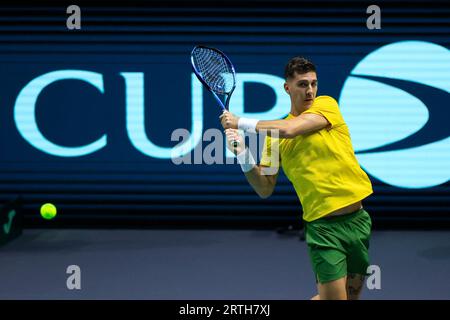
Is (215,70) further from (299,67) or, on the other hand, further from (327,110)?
(327,110)

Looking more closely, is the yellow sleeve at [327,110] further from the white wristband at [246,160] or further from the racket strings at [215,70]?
the racket strings at [215,70]

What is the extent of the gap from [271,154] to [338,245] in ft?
2.37

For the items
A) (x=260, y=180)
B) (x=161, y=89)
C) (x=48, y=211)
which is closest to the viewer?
(x=260, y=180)

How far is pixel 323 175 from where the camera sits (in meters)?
4.34

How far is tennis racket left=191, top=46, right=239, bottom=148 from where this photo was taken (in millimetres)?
4777

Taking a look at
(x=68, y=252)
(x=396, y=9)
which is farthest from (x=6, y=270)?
(x=396, y=9)

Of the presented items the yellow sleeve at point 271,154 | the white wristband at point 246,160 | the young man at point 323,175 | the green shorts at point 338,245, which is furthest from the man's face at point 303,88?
the green shorts at point 338,245

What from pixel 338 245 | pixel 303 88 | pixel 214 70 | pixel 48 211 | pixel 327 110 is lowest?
pixel 338 245

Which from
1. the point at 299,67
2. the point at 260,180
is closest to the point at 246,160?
the point at 260,180

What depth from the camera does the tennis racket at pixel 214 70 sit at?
4.78m

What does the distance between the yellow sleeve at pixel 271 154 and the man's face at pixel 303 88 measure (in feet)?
0.92

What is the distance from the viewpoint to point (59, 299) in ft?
20.7

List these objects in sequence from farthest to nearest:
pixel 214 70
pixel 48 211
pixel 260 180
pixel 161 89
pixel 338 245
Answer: pixel 161 89 < pixel 48 211 < pixel 214 70 < pixel 260 180 < pixel 338 245

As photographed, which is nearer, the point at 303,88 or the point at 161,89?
the point at 303,88
